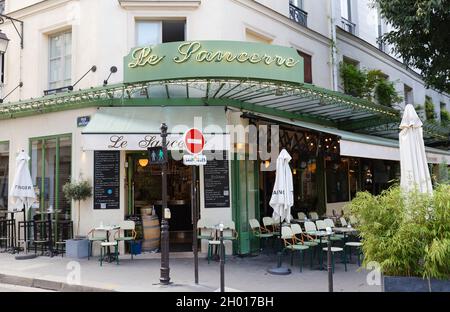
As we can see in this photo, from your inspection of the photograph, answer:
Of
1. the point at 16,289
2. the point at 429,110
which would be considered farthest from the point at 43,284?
the point at 429,110

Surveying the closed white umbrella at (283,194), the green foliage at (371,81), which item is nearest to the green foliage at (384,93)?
the green foliage at (371,81)

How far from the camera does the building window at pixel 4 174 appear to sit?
46.0ft

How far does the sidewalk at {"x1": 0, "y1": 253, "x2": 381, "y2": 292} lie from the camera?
27.1ft

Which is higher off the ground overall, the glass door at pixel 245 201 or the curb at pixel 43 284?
the glass door at pixel 245 201

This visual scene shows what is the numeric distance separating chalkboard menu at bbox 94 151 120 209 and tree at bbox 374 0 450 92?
8.23m

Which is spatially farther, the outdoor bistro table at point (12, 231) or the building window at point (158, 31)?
the outdoor bistro table at point (12, 231)

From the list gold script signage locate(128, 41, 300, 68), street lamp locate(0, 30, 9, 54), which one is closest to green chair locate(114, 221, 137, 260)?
gold script signage locate(128, 41, 300, 68)

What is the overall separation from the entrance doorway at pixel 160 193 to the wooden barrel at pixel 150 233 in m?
0.29

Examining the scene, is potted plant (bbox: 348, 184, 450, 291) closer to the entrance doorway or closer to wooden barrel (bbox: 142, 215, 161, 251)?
wooden barrel (bbox: 142, 215, 161, 251)

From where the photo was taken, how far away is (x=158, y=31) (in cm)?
1243

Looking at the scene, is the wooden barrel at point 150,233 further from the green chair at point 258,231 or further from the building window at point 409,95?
the building window at point 409,95

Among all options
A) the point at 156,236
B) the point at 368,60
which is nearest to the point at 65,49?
the point at 156,236

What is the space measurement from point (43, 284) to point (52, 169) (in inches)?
187

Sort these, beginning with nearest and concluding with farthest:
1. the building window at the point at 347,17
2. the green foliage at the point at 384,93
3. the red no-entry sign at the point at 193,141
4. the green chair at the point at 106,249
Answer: the red no-entry sign at the point at 193,141 < the green chair at the point at 106,249 < the green foliage at the point at 384,93 < the building window at the point at 347,17
